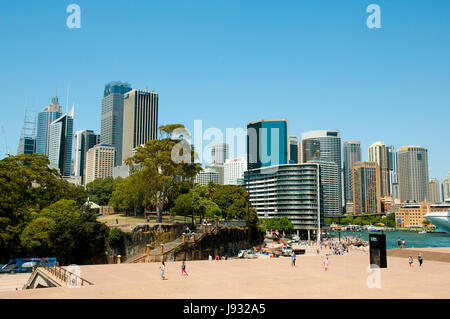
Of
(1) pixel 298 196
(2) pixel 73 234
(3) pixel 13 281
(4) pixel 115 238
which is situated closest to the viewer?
(3) pixel 13 281

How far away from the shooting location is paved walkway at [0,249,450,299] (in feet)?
67.5

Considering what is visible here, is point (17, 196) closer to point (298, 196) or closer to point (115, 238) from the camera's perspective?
point (115, 238)

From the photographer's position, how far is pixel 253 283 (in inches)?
990

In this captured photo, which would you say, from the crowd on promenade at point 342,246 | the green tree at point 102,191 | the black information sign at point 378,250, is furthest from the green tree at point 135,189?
the green tree at point 102,191

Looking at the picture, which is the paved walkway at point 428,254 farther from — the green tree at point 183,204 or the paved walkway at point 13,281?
the green tree at point 183,204

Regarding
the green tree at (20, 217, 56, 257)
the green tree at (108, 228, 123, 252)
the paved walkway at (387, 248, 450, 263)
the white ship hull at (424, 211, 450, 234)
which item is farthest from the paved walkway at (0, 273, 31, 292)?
the white ship hull at (424, 211, 450, 234)

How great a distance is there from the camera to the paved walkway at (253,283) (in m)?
20.6

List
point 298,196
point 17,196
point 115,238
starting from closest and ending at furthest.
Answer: point 17,196 < point 115,238 < point 298,196

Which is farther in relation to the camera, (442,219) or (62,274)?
(442,219)

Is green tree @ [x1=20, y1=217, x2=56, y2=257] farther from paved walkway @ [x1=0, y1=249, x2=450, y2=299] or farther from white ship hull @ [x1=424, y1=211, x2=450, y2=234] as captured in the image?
white ship hull @ [x1=424, y1=211, x2=450, y2=234]

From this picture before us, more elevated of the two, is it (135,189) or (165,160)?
(165,160)

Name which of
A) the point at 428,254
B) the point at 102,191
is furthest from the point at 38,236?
the point at 102,191

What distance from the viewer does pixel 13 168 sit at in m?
43.2
